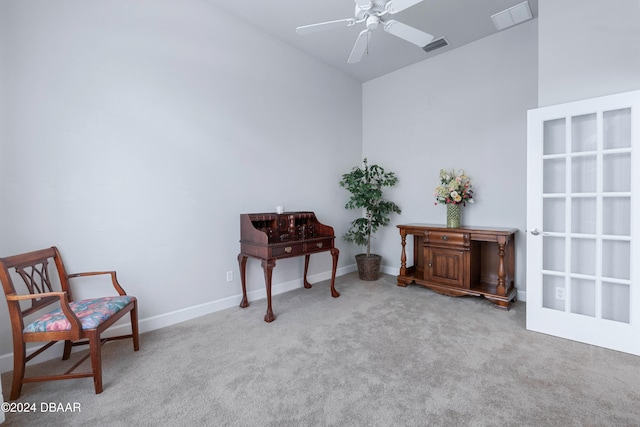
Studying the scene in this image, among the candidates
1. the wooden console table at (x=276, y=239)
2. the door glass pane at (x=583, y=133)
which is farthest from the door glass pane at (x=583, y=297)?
Result: the wooden console table at (x=276, y=239)

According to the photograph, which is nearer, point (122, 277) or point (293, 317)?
point (122, 277)

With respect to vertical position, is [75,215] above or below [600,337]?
above

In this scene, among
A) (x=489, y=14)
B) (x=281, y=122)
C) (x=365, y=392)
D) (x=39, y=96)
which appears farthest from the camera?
(x=281, y=122)

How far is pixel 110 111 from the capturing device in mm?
2477

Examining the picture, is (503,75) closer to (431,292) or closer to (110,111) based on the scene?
(431,292)

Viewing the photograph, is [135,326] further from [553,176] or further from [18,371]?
[553,176]

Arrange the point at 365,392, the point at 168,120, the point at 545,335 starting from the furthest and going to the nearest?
the point at 168,120 < the point at 545,335 < the point at 365,392

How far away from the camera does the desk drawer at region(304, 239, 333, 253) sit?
10.8ft

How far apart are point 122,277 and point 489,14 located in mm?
4615

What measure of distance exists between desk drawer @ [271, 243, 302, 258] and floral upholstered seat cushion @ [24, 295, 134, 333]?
4.26 feet

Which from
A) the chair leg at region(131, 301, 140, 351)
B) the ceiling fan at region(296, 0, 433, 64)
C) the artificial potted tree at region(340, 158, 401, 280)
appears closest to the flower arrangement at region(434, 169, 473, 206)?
the artificial potted tree at region(340, 158, 401, 280)

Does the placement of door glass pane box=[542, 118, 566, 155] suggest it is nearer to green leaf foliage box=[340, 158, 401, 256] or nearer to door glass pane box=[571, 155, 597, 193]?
door glass pane box=[571, 155, 597, 193]

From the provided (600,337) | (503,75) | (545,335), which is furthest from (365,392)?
(503,75)

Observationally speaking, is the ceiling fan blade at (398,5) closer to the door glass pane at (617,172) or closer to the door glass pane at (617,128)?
the door glass pane at (617,128)
